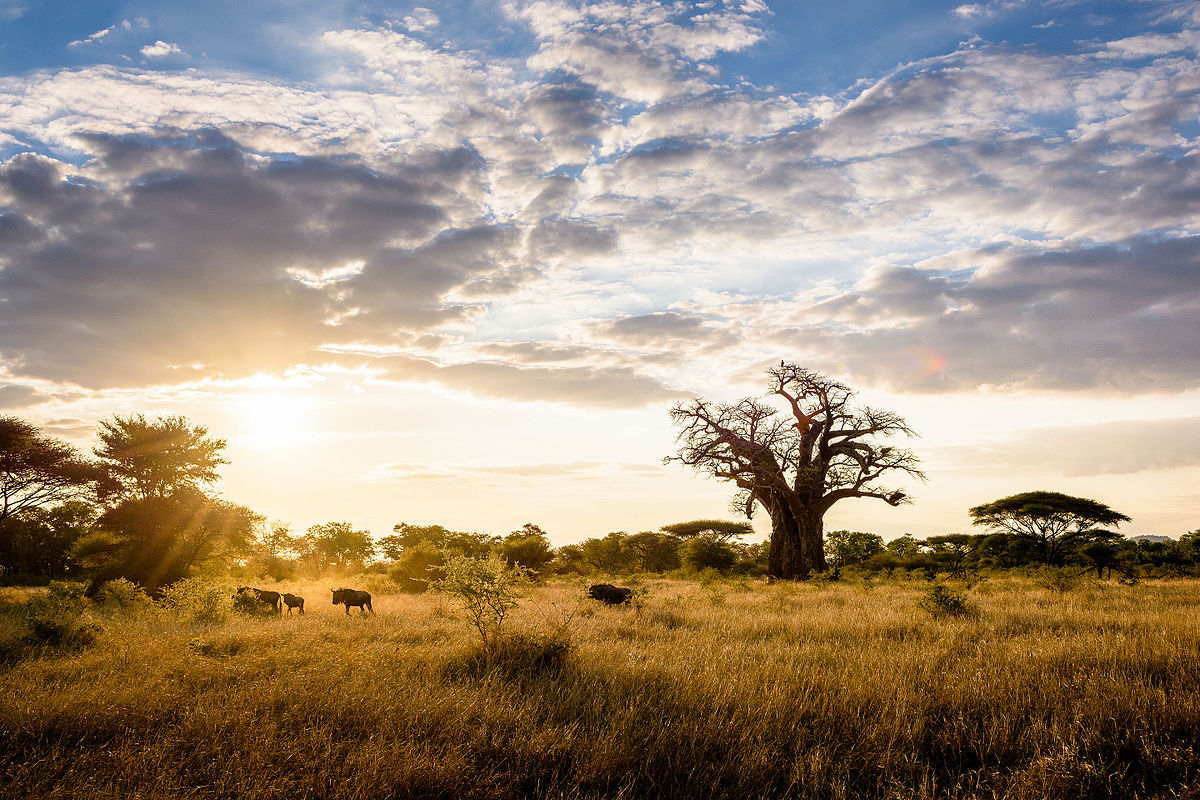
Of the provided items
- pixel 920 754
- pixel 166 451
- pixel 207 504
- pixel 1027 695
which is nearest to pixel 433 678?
pixel 920 754

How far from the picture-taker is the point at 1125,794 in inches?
173

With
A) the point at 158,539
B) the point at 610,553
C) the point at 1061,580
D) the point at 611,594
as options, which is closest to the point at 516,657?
the point at 611,594

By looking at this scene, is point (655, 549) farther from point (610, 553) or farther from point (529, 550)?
point (529, 550)

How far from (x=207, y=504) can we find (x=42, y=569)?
35.8 ft

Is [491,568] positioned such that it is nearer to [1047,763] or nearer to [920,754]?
[920,754]

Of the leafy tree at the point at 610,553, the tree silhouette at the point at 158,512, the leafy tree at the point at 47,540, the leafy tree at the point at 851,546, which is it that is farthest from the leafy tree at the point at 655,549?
the leafy tree at the point at 47,540

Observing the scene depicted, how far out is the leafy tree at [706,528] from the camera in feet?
158

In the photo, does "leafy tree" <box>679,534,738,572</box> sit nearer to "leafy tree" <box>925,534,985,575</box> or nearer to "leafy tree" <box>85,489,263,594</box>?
"leafy tree" <box>925,534,985,575</box>

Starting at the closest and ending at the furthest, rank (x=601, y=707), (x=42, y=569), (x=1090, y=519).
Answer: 1. (x=601, y=707)
2. (x=42, y=569)
3. (x=1090, y=519)

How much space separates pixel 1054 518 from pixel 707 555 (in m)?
21.9

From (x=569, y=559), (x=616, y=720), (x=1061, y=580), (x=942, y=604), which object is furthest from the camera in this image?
(x=569, y=559)

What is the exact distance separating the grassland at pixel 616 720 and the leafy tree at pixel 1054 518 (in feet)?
114

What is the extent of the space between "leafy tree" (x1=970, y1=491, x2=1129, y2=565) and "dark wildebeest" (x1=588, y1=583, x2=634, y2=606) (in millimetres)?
34032

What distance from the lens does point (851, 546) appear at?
44.4 m
